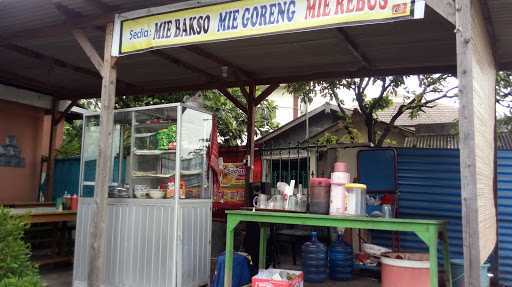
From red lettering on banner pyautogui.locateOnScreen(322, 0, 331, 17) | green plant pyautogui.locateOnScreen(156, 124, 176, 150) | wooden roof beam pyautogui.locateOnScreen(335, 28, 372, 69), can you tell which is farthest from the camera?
green plant pyautogui.locateOnScreen(156, 124, 176, 150)

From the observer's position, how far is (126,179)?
5.67 m

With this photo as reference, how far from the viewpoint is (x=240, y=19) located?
163 inches

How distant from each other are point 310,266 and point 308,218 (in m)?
2.25

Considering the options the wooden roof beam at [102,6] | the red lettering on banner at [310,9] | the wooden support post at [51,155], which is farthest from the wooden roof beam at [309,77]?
the red lettering on banner at [310,9]

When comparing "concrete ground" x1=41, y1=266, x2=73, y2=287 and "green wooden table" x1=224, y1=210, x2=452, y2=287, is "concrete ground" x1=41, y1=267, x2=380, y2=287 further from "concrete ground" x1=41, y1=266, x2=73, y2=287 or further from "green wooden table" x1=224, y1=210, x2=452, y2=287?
"green wooden table" x1=224, y1=210, x2=452, y2=287

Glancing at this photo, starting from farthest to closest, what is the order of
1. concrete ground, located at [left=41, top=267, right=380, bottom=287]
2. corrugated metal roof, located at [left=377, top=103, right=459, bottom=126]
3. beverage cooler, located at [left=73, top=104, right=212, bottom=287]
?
corrugated metal roof, located at [left=377, top=103, right=459, bottom=126] → concrete ground, located at [left=41, top=267, right=380, bottom=287] → beverage cooler, located at [left=73, top=104, right=212, bottom=287]

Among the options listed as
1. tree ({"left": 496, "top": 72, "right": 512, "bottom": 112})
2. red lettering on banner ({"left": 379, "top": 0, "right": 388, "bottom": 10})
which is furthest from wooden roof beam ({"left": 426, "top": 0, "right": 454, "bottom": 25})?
tree ({"left": 496, "top": 72, "right": 512, "bottom": 112})

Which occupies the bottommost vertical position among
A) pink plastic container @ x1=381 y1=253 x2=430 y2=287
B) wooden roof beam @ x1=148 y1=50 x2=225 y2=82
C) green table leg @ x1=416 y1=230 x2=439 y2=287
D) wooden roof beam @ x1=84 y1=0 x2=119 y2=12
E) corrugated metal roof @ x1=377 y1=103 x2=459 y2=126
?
pink plastic container @ x1=381 y1=253 x2=430 y2=287

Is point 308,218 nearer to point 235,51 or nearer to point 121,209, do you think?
point 121,209

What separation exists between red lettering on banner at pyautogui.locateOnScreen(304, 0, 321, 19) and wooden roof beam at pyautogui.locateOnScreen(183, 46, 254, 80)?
8.51 ft

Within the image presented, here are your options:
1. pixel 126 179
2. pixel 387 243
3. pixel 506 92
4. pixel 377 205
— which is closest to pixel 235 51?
pixel 126 179

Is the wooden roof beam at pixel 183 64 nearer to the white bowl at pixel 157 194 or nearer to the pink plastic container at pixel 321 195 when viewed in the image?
the white bowl at pixel 157 194

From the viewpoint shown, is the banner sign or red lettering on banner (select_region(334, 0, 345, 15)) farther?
red lettering on banner (select_region(334, 0, 345, 15))

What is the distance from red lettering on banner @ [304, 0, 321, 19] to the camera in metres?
3.78
